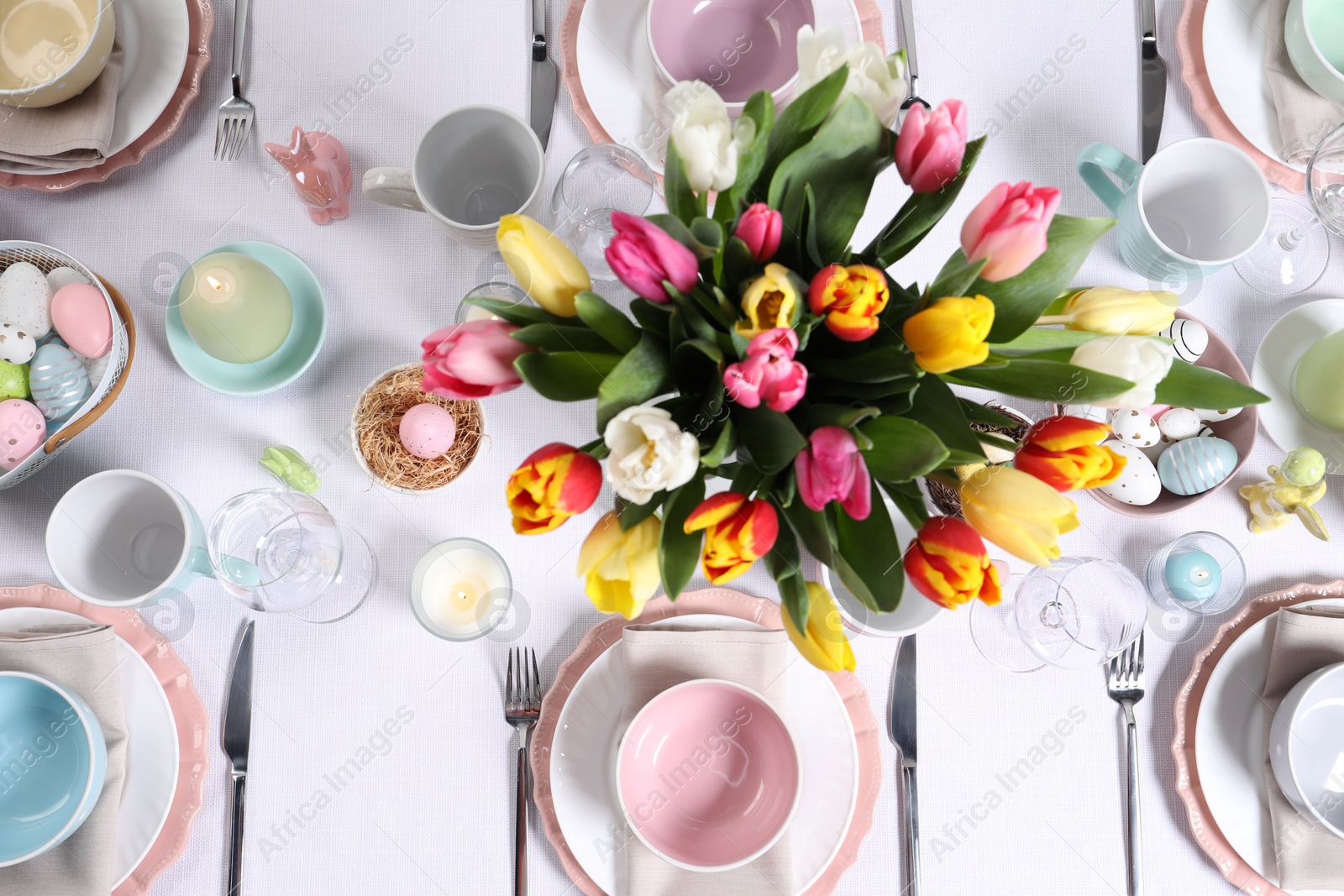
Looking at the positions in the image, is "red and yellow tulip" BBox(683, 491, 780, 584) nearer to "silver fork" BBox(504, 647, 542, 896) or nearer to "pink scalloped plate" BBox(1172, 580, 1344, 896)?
"silver fork" BBox(504, 647, 542, 896)

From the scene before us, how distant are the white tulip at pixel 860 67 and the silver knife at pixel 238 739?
2.10 feet

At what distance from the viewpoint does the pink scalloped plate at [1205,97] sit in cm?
75

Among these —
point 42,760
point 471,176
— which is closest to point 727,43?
point 471,176

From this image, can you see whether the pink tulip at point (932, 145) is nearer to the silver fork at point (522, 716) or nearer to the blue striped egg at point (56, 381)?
the silver fork at point (522, 716)

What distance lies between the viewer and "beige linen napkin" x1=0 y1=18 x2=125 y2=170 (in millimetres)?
702

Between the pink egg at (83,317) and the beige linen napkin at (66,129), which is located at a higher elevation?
the beige linen napkin at (66,129)

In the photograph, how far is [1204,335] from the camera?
0.69 m

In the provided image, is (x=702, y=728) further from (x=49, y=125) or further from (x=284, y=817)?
(x=49, y=125)

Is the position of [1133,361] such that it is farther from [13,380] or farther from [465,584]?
[13,380]

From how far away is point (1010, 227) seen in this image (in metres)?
0.37

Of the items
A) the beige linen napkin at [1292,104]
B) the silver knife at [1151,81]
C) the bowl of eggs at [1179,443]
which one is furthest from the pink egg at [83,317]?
the beige linen napkin at [1292,104]

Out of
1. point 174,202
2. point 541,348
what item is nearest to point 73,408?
point 174,202

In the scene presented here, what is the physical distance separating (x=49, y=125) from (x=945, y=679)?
3.03 feet

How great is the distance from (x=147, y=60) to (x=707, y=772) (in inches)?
31.7
